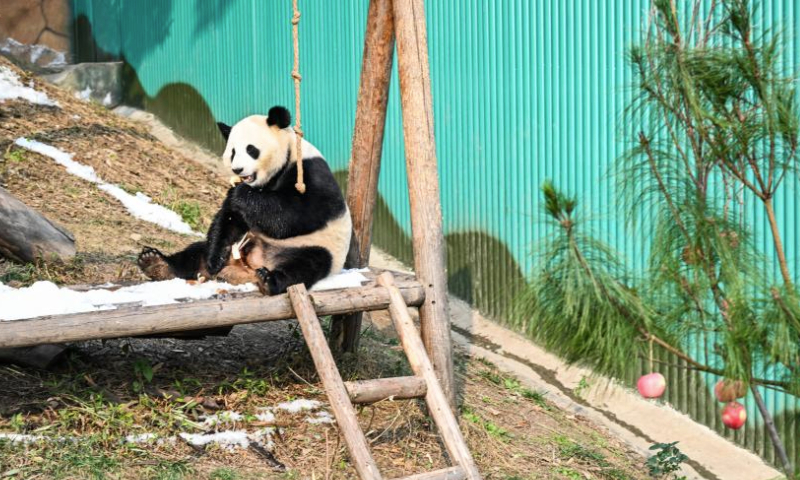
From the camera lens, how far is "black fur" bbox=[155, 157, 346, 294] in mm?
4531

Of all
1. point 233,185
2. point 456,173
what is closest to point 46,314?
point 233,185

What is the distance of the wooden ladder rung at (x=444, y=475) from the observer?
386cm

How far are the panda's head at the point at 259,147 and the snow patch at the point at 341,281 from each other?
552 mm

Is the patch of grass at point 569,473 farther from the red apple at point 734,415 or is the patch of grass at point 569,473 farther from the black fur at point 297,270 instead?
the red apple at point 734,415

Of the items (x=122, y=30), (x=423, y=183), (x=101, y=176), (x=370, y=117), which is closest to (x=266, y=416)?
(x=423, y=183)

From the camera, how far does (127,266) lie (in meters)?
6.26

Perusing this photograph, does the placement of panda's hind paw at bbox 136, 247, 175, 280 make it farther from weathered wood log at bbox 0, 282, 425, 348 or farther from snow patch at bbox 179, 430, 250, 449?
snow patch at bbox 179, 430, 250, 449

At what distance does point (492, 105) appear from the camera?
23.0ft

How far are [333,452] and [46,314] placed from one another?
4.55 ft

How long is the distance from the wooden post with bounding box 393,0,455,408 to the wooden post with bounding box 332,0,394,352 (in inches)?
6.5

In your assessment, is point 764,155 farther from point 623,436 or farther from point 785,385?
point 623,436

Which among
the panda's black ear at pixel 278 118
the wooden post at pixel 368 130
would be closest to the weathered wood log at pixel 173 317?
the wooden post at pixel 368 130

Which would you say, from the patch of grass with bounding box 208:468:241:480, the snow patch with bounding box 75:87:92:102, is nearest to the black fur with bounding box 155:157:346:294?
the patch of grass with bounding box 208:468:241:480

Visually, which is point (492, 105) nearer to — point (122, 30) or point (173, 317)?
point (173, 317)
